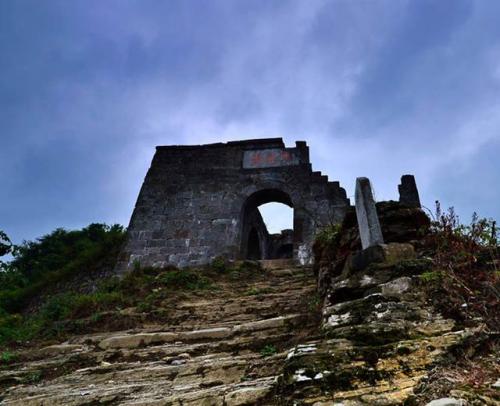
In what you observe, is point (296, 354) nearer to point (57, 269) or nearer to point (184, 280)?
point (184, 280)

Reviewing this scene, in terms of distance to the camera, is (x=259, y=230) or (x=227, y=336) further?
(x=259, y=230)

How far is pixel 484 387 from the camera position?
1927 mm

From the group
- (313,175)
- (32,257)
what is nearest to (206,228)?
(313,175)

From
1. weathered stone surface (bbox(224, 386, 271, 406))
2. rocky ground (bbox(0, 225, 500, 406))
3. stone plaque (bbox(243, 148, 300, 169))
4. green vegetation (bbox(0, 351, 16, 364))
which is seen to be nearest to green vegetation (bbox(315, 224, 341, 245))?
rocky ground (bbox(0, 225, 500, 406))

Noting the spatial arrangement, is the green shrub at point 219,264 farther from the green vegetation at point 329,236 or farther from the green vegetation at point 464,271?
the green vegetation at point 464,271

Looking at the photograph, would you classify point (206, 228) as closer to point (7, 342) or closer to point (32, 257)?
point (7, 342)

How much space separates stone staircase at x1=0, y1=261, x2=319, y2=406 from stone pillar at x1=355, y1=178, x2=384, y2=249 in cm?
107


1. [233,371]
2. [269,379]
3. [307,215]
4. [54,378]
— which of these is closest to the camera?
[269,379]

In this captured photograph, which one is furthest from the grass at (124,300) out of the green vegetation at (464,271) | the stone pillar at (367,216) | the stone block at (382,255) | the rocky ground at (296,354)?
the green vegetation at (464,271)

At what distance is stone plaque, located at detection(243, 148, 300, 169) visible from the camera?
41.4 feet

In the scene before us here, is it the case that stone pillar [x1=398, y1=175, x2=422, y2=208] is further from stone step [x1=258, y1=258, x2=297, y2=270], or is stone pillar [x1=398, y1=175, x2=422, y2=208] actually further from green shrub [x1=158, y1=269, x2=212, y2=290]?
green shrub [x1=158, y1=269, x2=212, y2=290]

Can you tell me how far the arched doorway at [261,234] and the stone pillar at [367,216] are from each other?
589 cm

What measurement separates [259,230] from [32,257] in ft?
40.4

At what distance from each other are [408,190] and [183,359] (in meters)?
9.95
